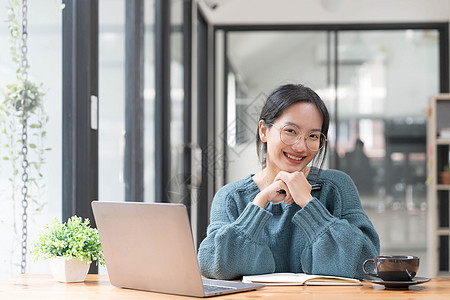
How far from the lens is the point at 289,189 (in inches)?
71.7

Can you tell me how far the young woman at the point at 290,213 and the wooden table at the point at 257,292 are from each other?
A: 0.60 ft

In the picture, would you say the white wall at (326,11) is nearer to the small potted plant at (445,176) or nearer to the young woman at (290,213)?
the small potted plant at (445,176)

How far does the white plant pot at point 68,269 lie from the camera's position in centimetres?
166

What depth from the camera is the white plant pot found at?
1.66 metres

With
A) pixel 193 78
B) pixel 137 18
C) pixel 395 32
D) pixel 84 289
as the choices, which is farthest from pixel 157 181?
pixel 395 32

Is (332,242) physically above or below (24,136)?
below

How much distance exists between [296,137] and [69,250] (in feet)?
2.28

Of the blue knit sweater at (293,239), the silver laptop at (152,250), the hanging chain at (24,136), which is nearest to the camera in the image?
the silver laptop at (152,250)

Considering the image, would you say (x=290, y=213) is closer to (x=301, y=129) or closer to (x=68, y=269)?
(x=301, y=129)

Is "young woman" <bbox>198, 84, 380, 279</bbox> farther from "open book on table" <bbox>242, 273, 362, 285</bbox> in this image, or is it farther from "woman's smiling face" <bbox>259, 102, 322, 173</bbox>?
"open book on table" <bbox>242, 273, 362, 285</bbox>

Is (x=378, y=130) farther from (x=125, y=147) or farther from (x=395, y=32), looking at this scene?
(x=125, y=147)

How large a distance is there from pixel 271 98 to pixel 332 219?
1.41 ft

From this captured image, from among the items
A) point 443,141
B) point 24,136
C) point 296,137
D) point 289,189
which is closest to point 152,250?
point 289,189

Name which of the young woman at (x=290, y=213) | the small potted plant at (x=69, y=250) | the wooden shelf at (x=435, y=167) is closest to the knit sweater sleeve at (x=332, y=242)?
the young woman at (x=290, y=213)
